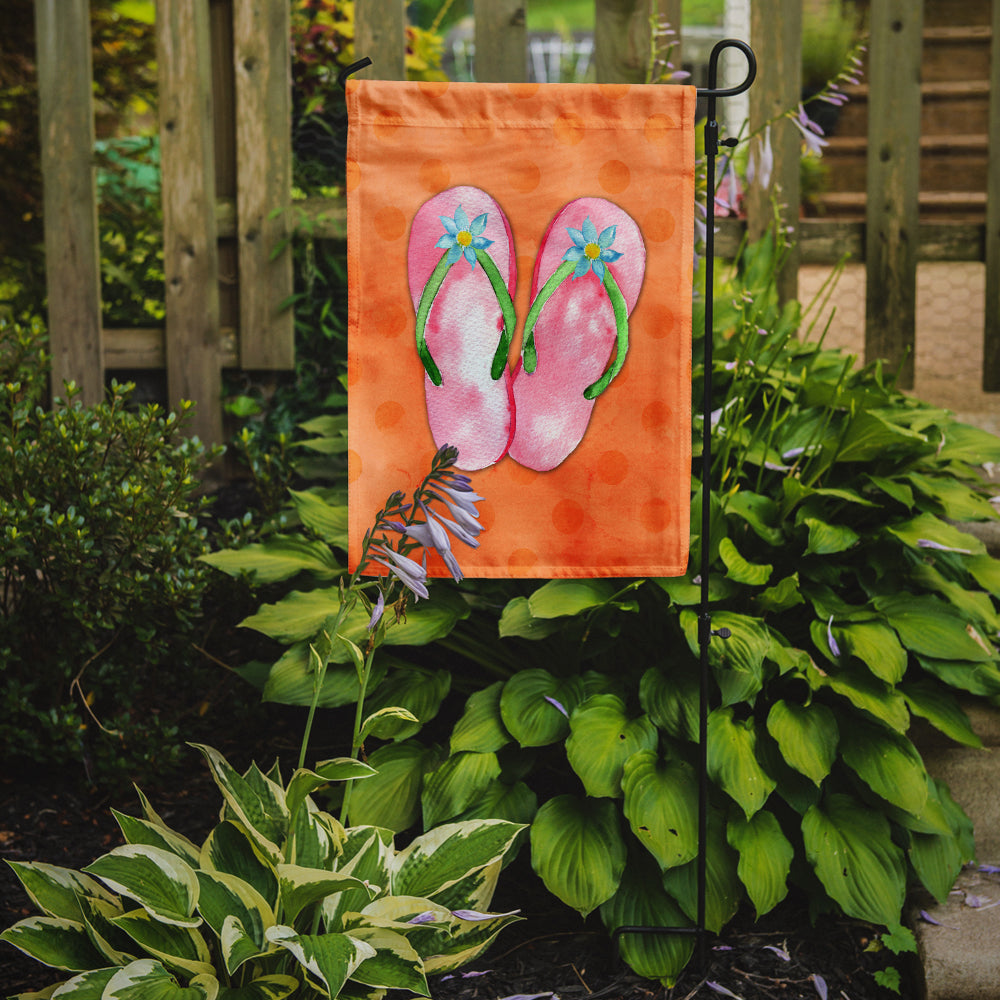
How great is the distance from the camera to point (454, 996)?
5.72 feet

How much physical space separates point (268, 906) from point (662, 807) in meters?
0.71

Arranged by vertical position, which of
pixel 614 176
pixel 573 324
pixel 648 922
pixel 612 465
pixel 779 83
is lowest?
pixel 648 922

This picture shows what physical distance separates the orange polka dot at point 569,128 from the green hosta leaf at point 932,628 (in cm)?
114

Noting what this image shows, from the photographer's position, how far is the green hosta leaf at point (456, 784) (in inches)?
72.0

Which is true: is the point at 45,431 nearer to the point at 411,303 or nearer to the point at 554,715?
the point at 411,303

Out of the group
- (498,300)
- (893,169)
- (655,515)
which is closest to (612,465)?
(655,515)

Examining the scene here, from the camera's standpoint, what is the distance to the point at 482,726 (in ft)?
6.33

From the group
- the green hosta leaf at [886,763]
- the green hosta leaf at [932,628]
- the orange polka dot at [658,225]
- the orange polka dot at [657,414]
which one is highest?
the orange polka dot at [658,225]

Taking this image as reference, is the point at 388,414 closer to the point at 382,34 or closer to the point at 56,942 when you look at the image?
the point at 56,942

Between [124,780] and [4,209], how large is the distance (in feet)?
8.15

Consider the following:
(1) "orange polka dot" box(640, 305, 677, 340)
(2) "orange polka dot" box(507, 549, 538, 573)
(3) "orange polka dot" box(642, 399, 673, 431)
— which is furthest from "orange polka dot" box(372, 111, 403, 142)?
(2) "orange polka dot" box(507, 549, 538, 573)

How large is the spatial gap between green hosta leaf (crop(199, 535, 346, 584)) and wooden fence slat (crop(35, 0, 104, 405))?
1.18 meters

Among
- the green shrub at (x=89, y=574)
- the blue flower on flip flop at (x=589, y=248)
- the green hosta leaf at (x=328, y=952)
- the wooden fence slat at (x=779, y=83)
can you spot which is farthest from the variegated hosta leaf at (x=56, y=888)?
the wooden fence slat at (x=779, y=83)

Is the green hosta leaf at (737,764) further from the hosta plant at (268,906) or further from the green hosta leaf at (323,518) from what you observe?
the green hosta leaf at (323,518)
